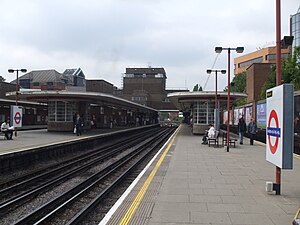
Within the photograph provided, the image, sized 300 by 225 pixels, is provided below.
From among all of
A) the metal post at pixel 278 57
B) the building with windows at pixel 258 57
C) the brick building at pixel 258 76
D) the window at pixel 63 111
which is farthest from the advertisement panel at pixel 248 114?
the building with windows at pixel 258 57

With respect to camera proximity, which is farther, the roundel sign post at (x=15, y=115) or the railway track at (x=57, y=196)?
the roundel sign post at (x=15, y=115)

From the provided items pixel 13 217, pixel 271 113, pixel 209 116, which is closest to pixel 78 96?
pixel 209 116

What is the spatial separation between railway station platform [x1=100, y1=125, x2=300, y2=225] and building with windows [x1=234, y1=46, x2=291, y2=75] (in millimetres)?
59368

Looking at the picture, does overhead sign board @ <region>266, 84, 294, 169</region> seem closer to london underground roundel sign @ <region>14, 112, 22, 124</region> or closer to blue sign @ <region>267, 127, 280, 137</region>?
blue sign @ <region>267, 127, 280, 137</region>

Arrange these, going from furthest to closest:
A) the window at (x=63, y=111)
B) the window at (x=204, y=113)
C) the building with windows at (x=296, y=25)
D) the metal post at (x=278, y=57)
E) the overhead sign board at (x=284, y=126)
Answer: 1. the building with windows at (x=296, y=25)
2. the window at (x=63, y=111)
3. the window at (x=204, y=113)
4. the metal post at (x=278, y=57)
5. the overhead sign board at (x=284, y=126)

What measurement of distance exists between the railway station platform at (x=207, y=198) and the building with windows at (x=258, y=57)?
59.4 metres

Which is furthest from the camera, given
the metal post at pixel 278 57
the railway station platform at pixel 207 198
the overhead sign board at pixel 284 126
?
the metal post at pixel 278 57

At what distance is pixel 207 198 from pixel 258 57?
3014 inches

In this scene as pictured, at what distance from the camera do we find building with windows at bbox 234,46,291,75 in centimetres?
7244

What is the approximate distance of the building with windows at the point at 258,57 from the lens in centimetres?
7244

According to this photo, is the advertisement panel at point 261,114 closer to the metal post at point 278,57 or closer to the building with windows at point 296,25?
the metal post at point 278,57

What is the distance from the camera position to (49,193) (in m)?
10.9

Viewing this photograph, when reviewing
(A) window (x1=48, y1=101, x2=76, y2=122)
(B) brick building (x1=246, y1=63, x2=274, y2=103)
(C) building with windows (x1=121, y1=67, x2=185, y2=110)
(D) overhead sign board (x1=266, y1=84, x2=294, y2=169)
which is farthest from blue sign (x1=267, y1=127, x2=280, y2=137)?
(C) building with windows (x1=121, y1=67, x2=185, y2=110)

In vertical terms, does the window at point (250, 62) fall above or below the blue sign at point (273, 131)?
above
